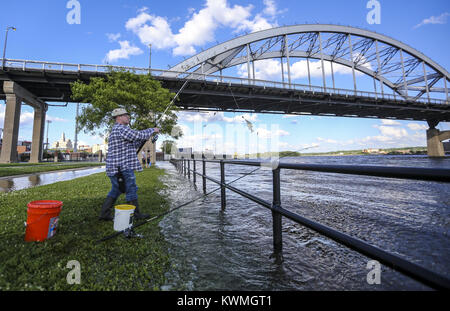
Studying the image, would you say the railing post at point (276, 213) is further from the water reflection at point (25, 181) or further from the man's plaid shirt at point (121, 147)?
the water reflection at point (25, 181)

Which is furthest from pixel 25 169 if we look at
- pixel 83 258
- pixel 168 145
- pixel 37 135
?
pixel 168 145

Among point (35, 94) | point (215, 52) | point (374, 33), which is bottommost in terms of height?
point (35, 94)

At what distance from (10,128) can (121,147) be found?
34.7 m

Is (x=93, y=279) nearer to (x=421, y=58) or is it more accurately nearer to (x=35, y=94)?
(x=35, y=94)

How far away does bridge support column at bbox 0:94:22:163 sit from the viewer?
1003 inches

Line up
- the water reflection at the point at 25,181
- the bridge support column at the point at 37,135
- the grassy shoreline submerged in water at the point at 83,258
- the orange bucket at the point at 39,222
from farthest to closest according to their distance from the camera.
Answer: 1. the bridge support column at the point at 37,135
2. the water reflection at the point at 25,181
3. the orange bucket at the point at 39,222
4. the grassy shoreline submerged in water at the point at 83,258

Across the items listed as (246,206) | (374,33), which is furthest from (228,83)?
(374,33)

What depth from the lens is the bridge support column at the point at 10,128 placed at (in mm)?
25484

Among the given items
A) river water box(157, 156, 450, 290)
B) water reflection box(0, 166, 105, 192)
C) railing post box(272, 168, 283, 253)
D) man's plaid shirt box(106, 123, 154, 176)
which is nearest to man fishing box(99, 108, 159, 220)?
man's plaid shirt box(106, 123, 154, 176)

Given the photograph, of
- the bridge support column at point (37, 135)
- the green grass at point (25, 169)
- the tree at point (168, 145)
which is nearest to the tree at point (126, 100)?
the green grass at point (25, 169)

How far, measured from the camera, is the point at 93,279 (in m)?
1.75

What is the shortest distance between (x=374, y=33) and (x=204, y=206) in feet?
254

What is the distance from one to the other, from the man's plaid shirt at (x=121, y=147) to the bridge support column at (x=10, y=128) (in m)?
33.1
